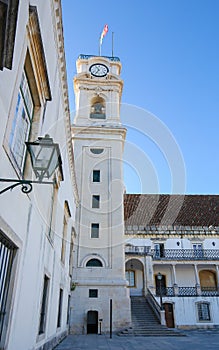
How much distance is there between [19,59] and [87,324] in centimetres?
1724

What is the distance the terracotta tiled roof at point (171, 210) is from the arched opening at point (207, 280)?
4.83 meters

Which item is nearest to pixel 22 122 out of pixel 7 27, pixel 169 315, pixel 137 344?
pixel 7 27

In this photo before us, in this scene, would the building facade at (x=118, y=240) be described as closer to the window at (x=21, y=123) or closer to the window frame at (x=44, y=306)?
the window frame at (x=44, y=306)

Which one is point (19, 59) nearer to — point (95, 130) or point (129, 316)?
point (129, 316)

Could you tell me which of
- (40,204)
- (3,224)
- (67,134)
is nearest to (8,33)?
(3,224)

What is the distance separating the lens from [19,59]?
199 inches

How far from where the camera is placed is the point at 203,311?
23359 millimetres

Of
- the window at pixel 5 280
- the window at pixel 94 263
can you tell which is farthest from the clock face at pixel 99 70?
the window at pixel 5 280

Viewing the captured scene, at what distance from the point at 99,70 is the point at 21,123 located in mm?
22949

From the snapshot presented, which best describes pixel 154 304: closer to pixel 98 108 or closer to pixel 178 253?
pixel 178 253

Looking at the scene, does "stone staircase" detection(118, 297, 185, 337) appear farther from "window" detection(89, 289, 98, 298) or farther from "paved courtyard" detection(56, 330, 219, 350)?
"window" detection(89, 289, 98, 298)

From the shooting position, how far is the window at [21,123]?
549 centimetres

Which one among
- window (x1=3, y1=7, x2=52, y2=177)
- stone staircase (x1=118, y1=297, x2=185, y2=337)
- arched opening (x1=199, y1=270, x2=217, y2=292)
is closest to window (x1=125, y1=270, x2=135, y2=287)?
stone staircase (x1=118, y1=297, x2=185, y2=337)

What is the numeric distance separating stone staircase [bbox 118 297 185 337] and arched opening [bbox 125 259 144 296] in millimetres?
1397
